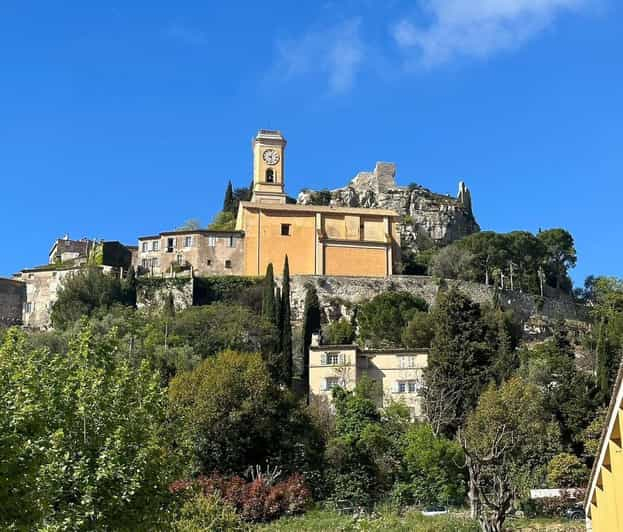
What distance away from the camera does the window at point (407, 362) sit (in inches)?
2261

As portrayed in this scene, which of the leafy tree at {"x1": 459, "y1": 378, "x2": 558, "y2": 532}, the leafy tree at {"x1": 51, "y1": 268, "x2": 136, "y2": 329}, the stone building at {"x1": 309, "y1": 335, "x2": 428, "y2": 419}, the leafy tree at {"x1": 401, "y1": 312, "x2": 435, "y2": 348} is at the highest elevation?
the leafy tree at {"x1": 51, "y1": 268, "x2": 136, "y2": 329}

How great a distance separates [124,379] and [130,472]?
281cm

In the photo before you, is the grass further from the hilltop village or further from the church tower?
the church tower

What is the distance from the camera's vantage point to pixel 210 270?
3039 inches

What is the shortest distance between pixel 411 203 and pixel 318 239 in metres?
31.4

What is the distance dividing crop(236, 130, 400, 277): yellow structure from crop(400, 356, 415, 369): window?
20575mm

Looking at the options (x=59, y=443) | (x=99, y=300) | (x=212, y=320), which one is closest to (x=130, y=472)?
(x=59, y=443)

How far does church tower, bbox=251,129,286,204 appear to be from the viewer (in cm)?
8625

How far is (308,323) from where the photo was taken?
2618 inches

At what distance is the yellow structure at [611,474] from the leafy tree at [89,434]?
9.11 meters

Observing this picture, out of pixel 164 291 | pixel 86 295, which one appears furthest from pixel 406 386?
pixel 86 295

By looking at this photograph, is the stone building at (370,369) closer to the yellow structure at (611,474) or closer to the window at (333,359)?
the window at (333,359)

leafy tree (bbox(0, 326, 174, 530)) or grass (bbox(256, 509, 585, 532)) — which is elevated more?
leafy tree (bbox(0, 326, 174, 530))

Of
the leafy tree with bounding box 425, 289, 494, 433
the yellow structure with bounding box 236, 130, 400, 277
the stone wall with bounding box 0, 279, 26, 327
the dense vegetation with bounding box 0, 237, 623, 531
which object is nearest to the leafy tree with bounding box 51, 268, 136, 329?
the dense vegetation with bounding box 0, 237, 623, 531
